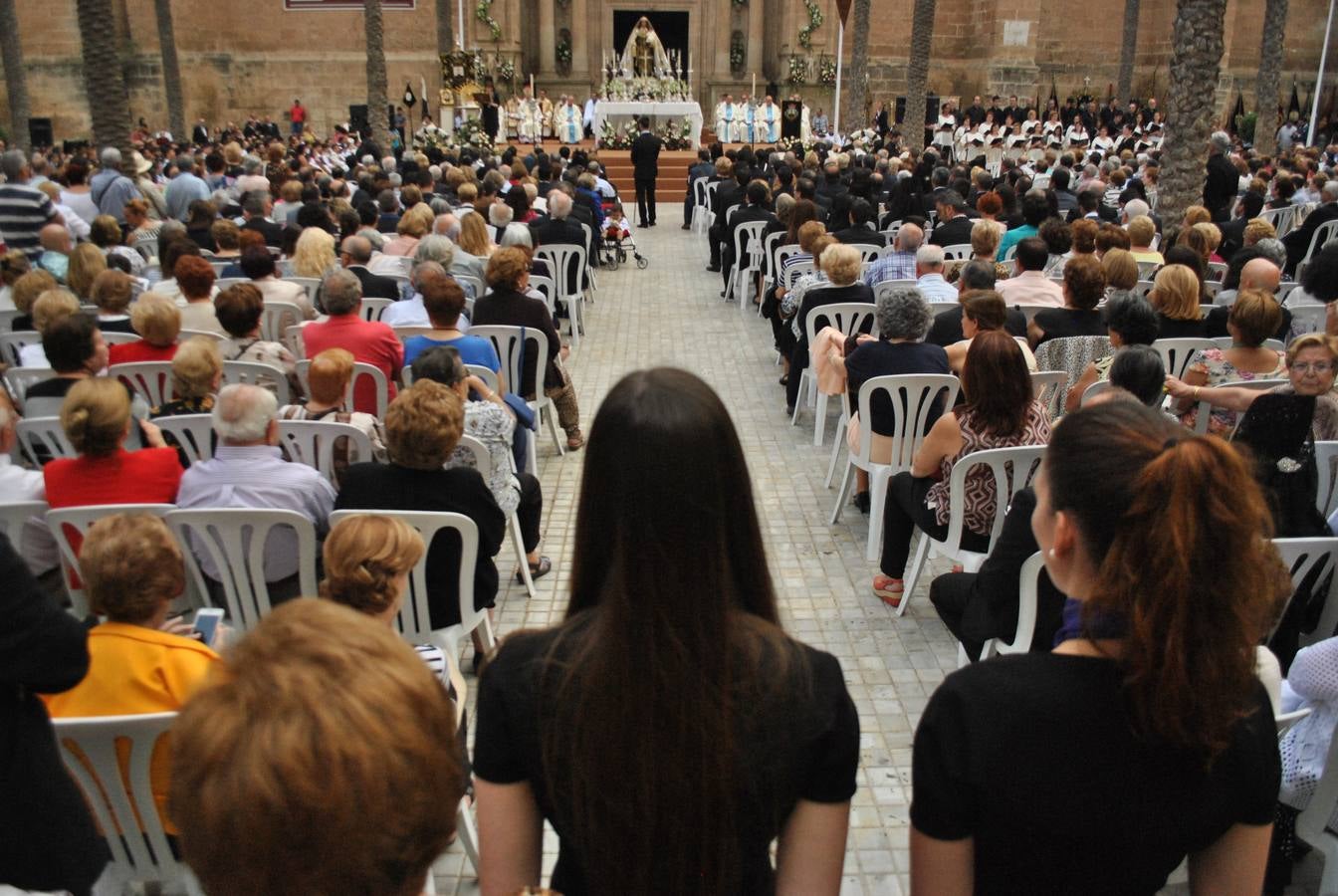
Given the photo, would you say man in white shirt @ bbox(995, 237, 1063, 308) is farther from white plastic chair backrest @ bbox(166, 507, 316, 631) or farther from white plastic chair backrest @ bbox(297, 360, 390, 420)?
white plastic chair backrest @ bbox(166, 507, 316, 631)

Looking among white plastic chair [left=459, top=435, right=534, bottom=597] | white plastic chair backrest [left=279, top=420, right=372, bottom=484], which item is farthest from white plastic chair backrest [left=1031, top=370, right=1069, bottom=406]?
white plastic chair backrest [left=279, top=420, right=372, bottom=484]

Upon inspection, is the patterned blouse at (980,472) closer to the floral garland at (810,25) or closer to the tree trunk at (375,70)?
the tree trunk at (375,70)

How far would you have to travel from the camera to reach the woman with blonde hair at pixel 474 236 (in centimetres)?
849

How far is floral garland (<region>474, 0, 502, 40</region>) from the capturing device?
1107 inches

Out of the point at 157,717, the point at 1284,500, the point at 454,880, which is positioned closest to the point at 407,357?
the point at 454,880

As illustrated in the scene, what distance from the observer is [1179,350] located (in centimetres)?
564

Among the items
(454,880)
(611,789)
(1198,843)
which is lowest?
(454,880)

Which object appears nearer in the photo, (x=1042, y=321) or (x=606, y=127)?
(x=1042, y=321)

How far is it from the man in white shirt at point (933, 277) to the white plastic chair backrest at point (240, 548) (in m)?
4.58

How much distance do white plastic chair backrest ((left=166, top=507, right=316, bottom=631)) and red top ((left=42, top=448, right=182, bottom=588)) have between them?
0.27 m

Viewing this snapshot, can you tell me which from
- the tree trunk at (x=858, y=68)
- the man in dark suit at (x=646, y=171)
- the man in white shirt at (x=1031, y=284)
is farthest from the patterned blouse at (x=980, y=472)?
the tree trunk at (x=858, y=68)

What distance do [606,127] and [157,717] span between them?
70.8 ft

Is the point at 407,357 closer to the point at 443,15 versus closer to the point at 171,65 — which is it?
the point at 443,15

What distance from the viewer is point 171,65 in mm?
25594
